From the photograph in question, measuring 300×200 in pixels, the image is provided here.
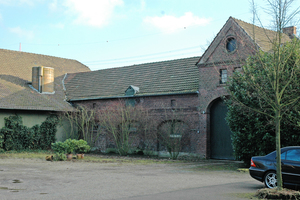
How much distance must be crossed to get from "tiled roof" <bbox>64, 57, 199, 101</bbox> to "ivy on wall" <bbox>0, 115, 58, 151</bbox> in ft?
12.3

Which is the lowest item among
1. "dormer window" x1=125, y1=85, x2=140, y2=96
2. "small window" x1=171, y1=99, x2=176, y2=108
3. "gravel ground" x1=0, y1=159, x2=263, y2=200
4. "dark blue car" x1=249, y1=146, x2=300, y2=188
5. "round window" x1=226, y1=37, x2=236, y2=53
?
"gravel ground" x1=0, y1=159, x2=263, y2=200

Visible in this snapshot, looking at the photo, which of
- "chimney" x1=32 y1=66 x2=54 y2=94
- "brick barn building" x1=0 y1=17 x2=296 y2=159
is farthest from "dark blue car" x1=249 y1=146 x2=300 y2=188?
"chimney" x1=32 y1=66 x2=54 y2=94

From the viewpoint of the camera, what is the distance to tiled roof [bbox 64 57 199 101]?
26698 millimetres

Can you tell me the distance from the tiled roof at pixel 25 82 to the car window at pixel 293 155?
72.6ft

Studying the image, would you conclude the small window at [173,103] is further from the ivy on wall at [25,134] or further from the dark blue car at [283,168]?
the dark blue car at [283,168]

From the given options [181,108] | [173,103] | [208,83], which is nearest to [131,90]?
[173,103]

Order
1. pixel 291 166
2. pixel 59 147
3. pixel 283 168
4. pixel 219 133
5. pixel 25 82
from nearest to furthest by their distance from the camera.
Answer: pixel 291 166, pixel 283 168, pixel 59 147, pixel 219 133, pixel 25 82

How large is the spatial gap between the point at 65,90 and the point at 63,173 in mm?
20428

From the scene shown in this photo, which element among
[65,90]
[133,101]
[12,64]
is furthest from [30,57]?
[133,101]

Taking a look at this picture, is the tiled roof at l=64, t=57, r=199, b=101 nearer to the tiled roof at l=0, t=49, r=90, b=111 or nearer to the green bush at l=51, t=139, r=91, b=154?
the tiled roof at l=0, t=49, r=90, b=111

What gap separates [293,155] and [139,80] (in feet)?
65.8

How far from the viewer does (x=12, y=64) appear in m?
33.7

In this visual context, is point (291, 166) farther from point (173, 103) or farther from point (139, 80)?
point (139, 80)

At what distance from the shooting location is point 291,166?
1101cm
